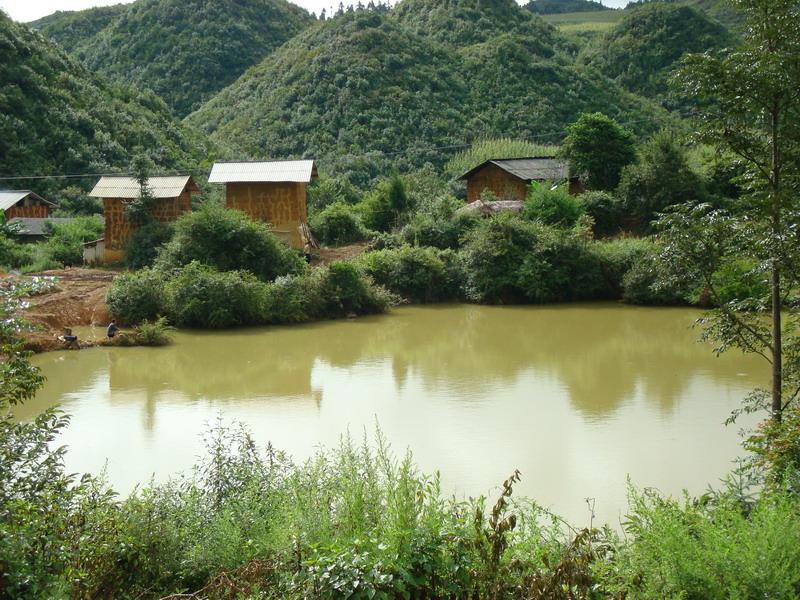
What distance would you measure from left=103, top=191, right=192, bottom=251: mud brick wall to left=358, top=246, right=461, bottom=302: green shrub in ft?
23.9

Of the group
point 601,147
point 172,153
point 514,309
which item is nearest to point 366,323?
point 514,309

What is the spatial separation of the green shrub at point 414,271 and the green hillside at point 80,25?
191 ft

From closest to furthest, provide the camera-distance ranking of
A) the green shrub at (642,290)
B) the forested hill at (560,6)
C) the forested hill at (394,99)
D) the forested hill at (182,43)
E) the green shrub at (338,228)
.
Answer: the green shrub at (642,290) < the green shrub at (338,228) < the forested hill at (394,99) < the forested hill at (182,43) < the forested hill at (560,6)

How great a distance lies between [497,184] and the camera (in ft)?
109

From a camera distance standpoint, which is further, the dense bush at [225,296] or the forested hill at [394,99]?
the forested hill at [394,99]

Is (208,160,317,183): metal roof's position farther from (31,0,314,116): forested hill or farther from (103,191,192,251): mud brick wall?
(31,0,314,116): forested hill

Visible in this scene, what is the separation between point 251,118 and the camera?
50.1 m

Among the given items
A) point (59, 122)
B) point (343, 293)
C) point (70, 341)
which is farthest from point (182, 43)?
point (70, 341)

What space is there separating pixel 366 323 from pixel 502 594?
53.7 feet

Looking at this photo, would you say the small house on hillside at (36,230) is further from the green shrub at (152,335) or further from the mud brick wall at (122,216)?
the green shrub at (152,335)

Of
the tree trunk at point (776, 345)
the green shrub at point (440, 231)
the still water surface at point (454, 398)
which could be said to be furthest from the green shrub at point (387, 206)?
the tree trunk at point (776, 345)

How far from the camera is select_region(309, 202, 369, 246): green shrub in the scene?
95.8 ft

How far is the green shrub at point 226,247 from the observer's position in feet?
70.8

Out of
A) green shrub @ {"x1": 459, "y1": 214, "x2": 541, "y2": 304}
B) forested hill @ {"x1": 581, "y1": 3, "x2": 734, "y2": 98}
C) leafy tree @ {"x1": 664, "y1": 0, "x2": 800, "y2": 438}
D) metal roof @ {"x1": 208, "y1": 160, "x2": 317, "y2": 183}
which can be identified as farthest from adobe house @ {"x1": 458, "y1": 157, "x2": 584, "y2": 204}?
forested hill @ {"x1": 581, "y1": 3, "x2": 734, "y2": 98}
